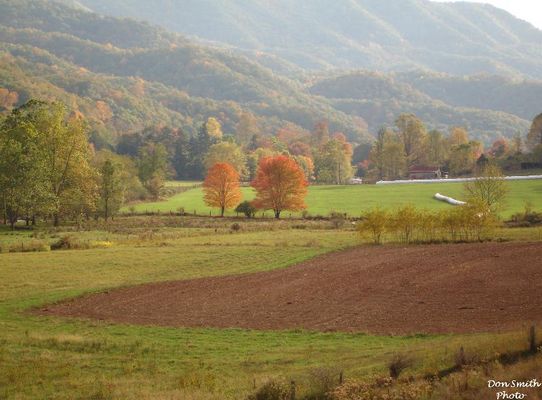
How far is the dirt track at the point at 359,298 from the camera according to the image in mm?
25219

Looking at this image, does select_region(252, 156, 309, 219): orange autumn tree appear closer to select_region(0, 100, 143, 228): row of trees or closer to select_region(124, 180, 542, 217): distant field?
select_region(124, 180, 542, 217): distant field

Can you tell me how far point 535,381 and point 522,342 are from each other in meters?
3.70

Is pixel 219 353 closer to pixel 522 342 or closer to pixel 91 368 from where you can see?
pixel 91 368

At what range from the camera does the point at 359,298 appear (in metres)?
30.0

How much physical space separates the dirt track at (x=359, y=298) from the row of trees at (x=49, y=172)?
35872 millimetres

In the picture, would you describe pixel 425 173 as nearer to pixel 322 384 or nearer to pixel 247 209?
pixel 247 209

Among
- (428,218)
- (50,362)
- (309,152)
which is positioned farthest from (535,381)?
(309,152)

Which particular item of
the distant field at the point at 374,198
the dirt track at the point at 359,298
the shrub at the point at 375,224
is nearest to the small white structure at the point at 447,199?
the distant field at the point at 374,198

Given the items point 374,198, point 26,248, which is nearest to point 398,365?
point 26,248

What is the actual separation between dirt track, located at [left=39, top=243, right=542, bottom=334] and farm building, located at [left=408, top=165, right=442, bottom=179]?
89531mm

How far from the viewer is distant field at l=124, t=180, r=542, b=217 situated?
82.4 meters

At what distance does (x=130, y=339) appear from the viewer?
2331cm

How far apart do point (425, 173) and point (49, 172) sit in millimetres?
81853

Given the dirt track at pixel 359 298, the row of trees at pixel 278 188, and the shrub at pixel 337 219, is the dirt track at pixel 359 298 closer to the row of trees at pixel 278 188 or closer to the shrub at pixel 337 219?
the shrub at pixel 337 219
